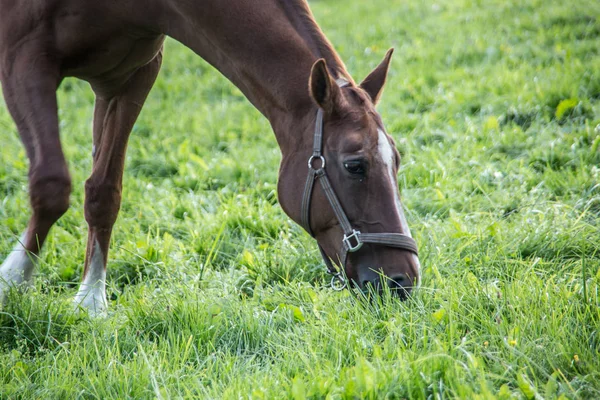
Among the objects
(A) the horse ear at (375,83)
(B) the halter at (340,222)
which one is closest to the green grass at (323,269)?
A: (B) the halter at (340,222)

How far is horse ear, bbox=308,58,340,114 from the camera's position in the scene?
2.67m

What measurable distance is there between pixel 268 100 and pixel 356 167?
1.97 ft

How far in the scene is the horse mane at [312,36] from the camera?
Answer: 116 inches

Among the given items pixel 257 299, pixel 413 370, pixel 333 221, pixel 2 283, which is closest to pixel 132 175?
pixel 2 283

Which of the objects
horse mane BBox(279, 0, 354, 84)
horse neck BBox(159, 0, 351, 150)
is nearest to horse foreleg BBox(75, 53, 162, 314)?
horse neck BBox(159, 0, 351, 150)

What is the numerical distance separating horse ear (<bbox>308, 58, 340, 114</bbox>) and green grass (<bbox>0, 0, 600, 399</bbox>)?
0.89m

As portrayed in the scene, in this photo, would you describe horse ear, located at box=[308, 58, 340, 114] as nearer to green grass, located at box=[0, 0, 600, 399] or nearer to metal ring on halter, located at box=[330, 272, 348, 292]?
metal ring on halter, located at box=[330, 272, 348, 292]

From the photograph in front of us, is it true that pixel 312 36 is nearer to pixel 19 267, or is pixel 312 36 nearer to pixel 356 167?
pixel 356 167

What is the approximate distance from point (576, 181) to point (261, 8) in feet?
7.71

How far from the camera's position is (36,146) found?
2988 millimetres

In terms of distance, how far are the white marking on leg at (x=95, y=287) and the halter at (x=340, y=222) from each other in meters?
1.18

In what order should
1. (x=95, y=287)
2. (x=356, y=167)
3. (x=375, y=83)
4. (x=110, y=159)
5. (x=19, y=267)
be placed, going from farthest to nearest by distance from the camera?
(x=110, y=159) → (x=95, y=287) → (x=19, y=267) → (x=375, y=83) → (x=356, y=167)

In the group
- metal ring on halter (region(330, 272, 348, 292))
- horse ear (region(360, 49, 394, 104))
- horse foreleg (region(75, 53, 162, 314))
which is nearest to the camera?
metal ring on halter (region(330, 272, 348, 292))

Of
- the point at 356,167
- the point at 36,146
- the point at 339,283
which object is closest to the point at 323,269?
the point at 339,283
